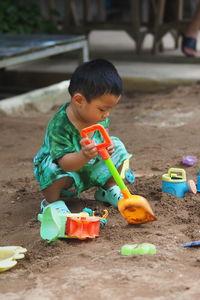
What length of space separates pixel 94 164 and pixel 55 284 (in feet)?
3.00

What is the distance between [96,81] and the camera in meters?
2.51

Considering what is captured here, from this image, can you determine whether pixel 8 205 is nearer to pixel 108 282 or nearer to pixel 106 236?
pixel 106 236

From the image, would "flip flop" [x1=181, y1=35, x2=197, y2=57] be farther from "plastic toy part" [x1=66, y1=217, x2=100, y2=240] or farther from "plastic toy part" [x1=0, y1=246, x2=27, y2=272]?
"plastic toy part" [x1=0, y1=246, x2=27, y2=272]

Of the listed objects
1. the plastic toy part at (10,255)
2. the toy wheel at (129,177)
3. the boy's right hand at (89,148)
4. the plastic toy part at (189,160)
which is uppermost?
the boy's right hand at (89,148)

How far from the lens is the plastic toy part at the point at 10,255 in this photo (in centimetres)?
215

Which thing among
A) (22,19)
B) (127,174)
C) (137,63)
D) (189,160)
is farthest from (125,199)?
(22,19)

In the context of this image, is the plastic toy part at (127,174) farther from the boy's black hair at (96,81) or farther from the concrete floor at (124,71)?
the concrete floor at (124,71)

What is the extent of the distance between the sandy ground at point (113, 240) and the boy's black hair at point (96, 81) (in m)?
0.59

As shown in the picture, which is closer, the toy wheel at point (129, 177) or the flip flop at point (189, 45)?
the toy wheel at point (129, 177)

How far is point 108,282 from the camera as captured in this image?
78.0 inches

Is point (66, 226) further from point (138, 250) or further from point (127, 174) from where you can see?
point (127, 174)

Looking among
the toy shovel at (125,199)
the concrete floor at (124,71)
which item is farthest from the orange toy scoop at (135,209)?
the concrete floor at (124,71)

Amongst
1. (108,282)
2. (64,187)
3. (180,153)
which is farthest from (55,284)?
(180,153)

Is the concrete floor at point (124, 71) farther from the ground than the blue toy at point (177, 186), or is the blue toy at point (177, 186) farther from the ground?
the blue toy at point (177, 186)
